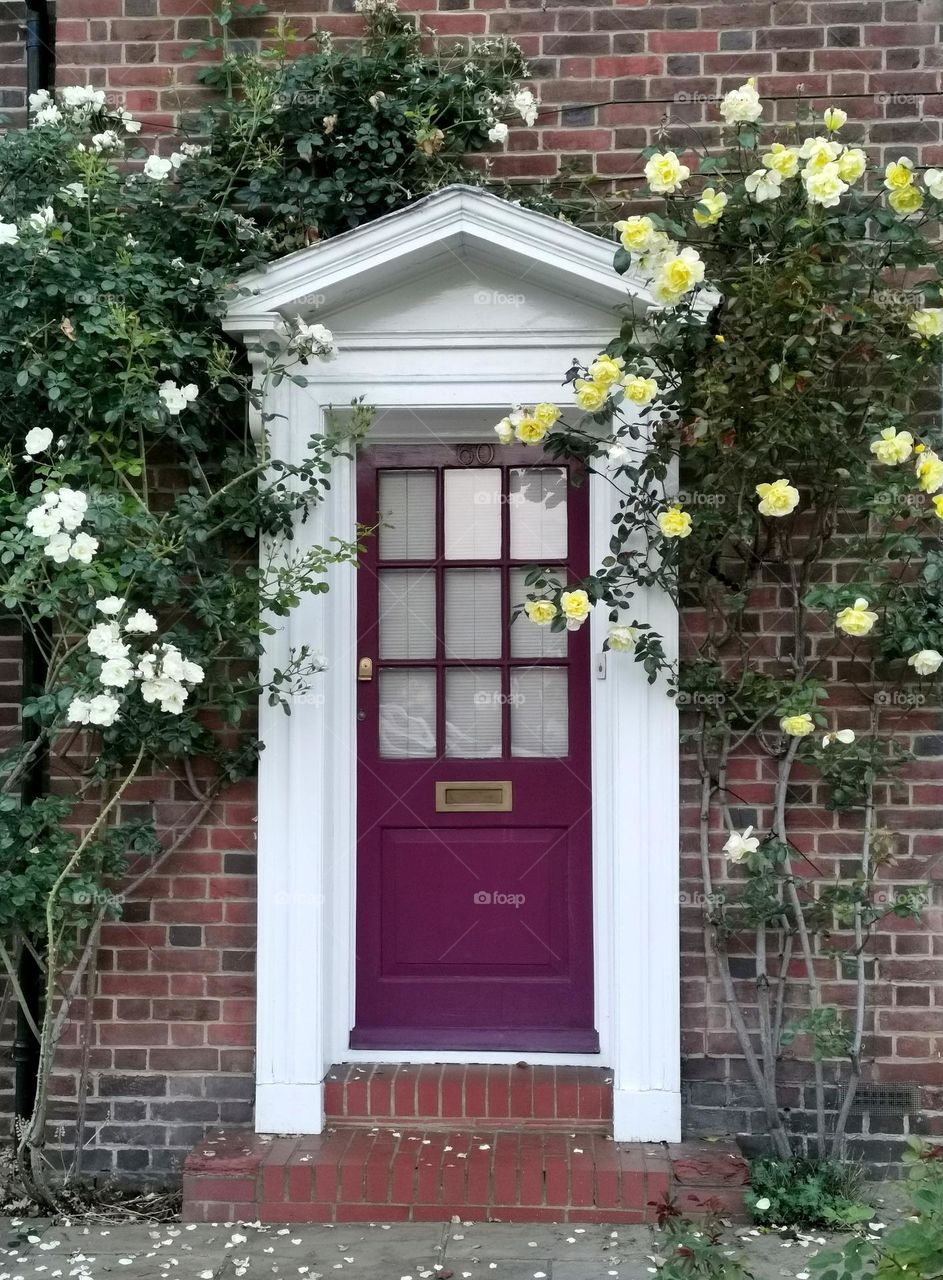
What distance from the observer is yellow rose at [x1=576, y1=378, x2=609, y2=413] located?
370 centimetres

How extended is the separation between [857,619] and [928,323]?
1.00 metres

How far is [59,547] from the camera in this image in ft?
11.8

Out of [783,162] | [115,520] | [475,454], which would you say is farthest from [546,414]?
[115,520]

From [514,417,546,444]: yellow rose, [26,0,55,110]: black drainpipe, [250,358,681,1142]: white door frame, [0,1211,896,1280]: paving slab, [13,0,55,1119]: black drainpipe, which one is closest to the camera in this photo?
[0,1211,896,1280]: paving slab

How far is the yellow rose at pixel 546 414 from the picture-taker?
3795 millimetres

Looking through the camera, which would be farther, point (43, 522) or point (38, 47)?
point (38, 47)

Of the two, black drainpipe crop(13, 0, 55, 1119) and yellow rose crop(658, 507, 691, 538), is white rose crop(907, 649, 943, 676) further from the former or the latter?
black drainpipe crop(13, 0, 55, 1119)

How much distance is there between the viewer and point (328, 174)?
13.9 feet

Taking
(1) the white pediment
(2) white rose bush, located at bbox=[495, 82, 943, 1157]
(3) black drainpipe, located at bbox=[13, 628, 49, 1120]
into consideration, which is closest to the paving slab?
(3) black drainpipe, located at bbox=[13, 628, 49, 1120]

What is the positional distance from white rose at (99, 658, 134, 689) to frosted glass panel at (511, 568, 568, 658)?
58.0 inches

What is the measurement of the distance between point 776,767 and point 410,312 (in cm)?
208

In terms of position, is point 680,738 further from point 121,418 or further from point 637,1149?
point 121,418

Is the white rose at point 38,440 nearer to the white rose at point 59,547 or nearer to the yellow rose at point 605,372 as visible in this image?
the white rose at point 59,547

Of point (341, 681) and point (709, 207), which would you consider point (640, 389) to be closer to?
point (709, 207)
